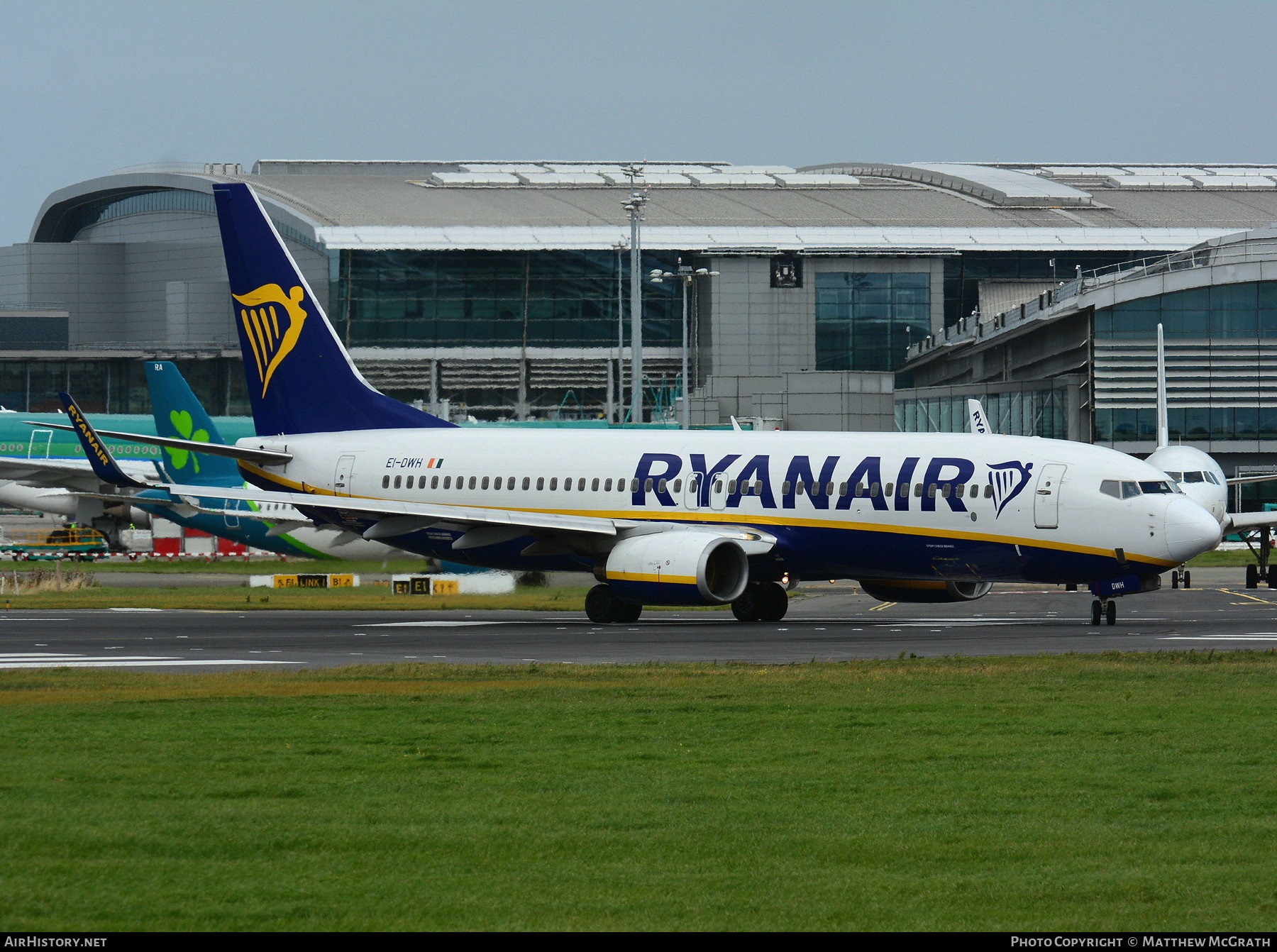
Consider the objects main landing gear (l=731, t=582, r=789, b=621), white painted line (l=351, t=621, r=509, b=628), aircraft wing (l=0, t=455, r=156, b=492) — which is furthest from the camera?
aircraft wing (l=0, t=455, r=156, b=492)

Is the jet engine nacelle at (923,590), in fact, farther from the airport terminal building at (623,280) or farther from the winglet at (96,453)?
the airport terminal building at (623,280)

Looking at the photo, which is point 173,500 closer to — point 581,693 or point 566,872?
point 581,693

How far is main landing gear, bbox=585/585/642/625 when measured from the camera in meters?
34.5

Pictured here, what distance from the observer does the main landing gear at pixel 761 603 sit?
34781 millimetres

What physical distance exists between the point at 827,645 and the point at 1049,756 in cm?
1378

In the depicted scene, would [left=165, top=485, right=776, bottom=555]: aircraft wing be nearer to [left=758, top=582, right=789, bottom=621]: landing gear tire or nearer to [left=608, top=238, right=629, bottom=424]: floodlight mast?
[left=758, top=582, right=789, bottom=621]: landing gear tire

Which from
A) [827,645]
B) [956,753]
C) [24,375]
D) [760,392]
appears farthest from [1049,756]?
[24,375]

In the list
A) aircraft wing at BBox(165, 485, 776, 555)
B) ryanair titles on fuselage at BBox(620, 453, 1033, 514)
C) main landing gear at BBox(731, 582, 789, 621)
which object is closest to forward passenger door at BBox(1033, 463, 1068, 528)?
ryanair titles on fuselage at BBox(620, 453, 1033, 514)

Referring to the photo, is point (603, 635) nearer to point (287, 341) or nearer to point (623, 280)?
point (287, 341)

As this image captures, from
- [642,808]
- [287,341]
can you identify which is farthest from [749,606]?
[642,808]

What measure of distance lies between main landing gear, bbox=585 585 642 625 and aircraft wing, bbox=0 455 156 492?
25.9m

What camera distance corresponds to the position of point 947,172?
140750mm

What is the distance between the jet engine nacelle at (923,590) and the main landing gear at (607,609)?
4876mm

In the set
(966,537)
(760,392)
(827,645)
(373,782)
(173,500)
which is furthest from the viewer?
(760,392)
